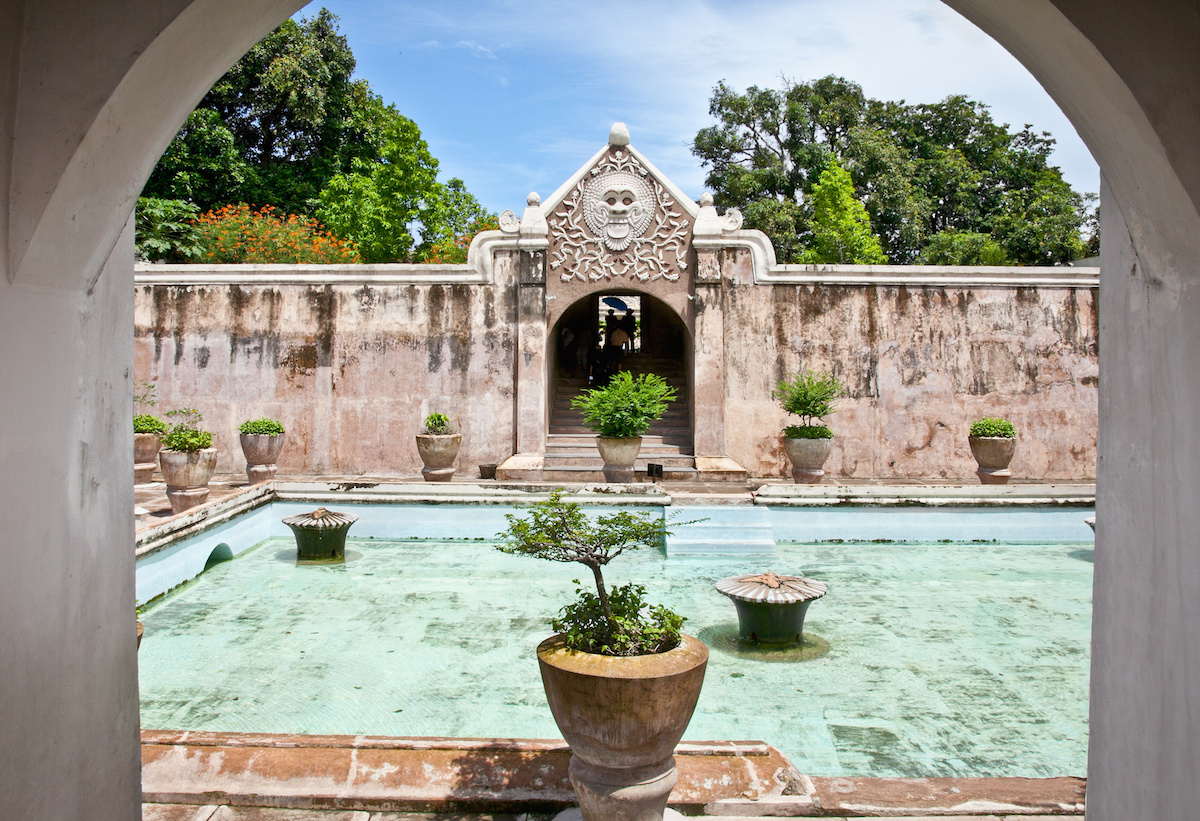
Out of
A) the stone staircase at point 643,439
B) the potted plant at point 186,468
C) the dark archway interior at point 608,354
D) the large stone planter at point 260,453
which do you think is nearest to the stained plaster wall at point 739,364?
the stone staircase at point 643,439

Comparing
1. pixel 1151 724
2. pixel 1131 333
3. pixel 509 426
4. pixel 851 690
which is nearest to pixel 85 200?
pixel 1131 333

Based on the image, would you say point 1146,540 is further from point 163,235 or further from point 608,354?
point 163,235

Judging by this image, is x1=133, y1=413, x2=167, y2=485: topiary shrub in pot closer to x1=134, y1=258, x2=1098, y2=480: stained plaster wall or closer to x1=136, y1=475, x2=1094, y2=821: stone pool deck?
x1=134, y1=258, x2=1098, y2=480: stained plaster wall

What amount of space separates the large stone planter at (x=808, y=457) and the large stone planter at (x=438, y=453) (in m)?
4.22

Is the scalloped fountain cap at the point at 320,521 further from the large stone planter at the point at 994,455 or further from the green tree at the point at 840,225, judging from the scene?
the green tree at the point at 840,225

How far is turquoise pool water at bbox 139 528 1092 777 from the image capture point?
13.1 ft

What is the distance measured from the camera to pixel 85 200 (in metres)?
1.93

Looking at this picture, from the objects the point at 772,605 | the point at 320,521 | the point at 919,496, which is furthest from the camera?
the point at 919,496

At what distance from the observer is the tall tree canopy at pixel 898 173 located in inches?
863

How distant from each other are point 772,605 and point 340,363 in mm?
8677

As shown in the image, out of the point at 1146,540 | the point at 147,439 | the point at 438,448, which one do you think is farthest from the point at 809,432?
the point at 1146,540

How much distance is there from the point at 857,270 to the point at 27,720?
37.7ft

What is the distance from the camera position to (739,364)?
1184cm

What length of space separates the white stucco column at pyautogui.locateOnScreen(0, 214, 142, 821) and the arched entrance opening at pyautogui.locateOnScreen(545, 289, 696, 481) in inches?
335
